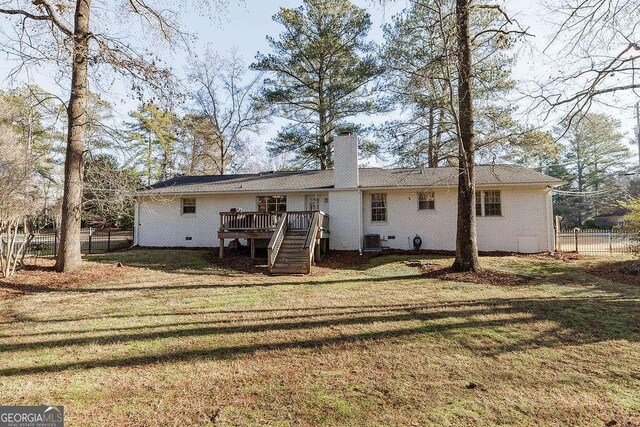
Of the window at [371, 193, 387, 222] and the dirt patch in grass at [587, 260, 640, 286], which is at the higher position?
the window at [371, 193, 387, 222]

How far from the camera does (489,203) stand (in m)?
15.4

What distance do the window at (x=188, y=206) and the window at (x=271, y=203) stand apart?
3494 millimetres

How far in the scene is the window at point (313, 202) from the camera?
16734mm

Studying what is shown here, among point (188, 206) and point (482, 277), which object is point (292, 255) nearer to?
point (482, 277)

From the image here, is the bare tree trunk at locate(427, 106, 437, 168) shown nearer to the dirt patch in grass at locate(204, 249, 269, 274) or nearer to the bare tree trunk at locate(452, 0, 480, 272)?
the bare tree trunk at locate(452, 0, 480, 272)

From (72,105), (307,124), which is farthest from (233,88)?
(72,105)

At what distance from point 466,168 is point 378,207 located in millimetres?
6301

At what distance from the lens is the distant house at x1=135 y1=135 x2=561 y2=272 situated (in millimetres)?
14453

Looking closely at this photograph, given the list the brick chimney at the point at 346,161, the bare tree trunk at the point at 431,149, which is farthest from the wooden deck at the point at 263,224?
the bare tree trunk at the point at 431,149

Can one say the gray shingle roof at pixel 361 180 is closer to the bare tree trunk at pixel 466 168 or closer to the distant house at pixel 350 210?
the distant house at pixel 350 210

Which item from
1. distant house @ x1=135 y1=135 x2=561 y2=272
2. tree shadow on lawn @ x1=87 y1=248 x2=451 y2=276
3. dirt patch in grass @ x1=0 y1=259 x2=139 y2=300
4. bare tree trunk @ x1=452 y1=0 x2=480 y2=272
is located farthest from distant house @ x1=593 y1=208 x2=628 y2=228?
dirt patch in grass @ x1=0 y1=259 x2=139 y2=300

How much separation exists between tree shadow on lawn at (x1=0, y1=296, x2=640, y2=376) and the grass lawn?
3 cm

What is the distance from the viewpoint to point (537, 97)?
766 cm

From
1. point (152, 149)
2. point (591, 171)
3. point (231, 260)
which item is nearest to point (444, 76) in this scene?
point (231, 260)
